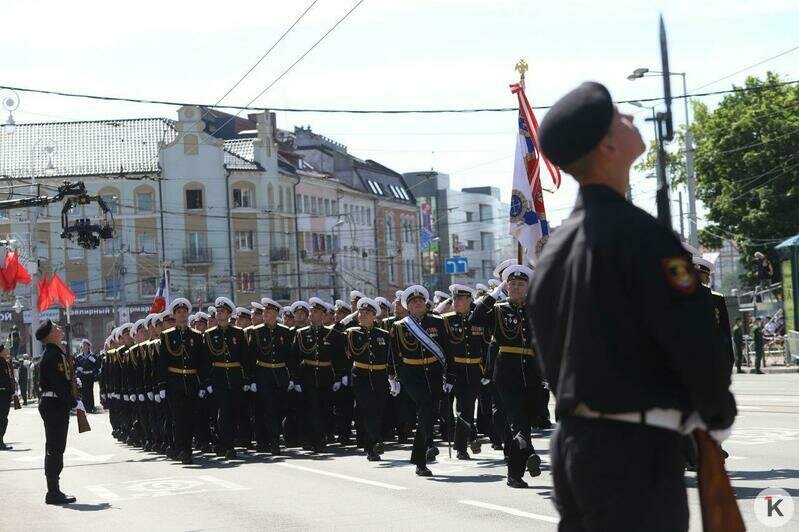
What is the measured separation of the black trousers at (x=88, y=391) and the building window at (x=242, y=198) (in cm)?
4616

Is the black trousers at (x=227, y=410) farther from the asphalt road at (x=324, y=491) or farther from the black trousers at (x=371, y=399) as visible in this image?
the black trousers at (x=371, y=399)

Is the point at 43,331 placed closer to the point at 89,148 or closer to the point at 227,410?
the point at 227,410

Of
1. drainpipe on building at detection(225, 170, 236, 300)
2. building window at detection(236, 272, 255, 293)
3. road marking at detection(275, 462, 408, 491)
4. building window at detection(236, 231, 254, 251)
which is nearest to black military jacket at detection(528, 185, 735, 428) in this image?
road marking at detection(275, 462, 408, 491)

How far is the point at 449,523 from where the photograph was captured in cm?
1050

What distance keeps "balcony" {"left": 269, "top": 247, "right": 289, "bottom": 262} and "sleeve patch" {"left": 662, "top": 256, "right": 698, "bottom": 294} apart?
8728 centimetres

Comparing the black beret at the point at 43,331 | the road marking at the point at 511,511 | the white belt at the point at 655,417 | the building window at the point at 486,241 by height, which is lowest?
the road marking at the point at 511,511

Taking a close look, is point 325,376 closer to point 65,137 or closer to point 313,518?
point 313,518

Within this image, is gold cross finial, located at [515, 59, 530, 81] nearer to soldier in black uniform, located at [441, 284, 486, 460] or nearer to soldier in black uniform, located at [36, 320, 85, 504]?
soldier in black uniform, located at [441, 284, 486, 460]

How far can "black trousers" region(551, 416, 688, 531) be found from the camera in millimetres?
3877

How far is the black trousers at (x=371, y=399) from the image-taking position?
17.1 metres

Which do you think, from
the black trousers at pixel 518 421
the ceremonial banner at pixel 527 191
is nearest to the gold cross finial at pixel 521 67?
the ceremonial banner at pixel 527 191

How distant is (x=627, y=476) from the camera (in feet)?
12.7

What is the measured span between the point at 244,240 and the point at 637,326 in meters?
85.7

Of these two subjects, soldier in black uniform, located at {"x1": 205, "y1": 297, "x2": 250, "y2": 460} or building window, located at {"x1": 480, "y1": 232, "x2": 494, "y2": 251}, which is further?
building window, located at {"x1": 480, "y1": 232, "x2": 494, "y2": 251}
